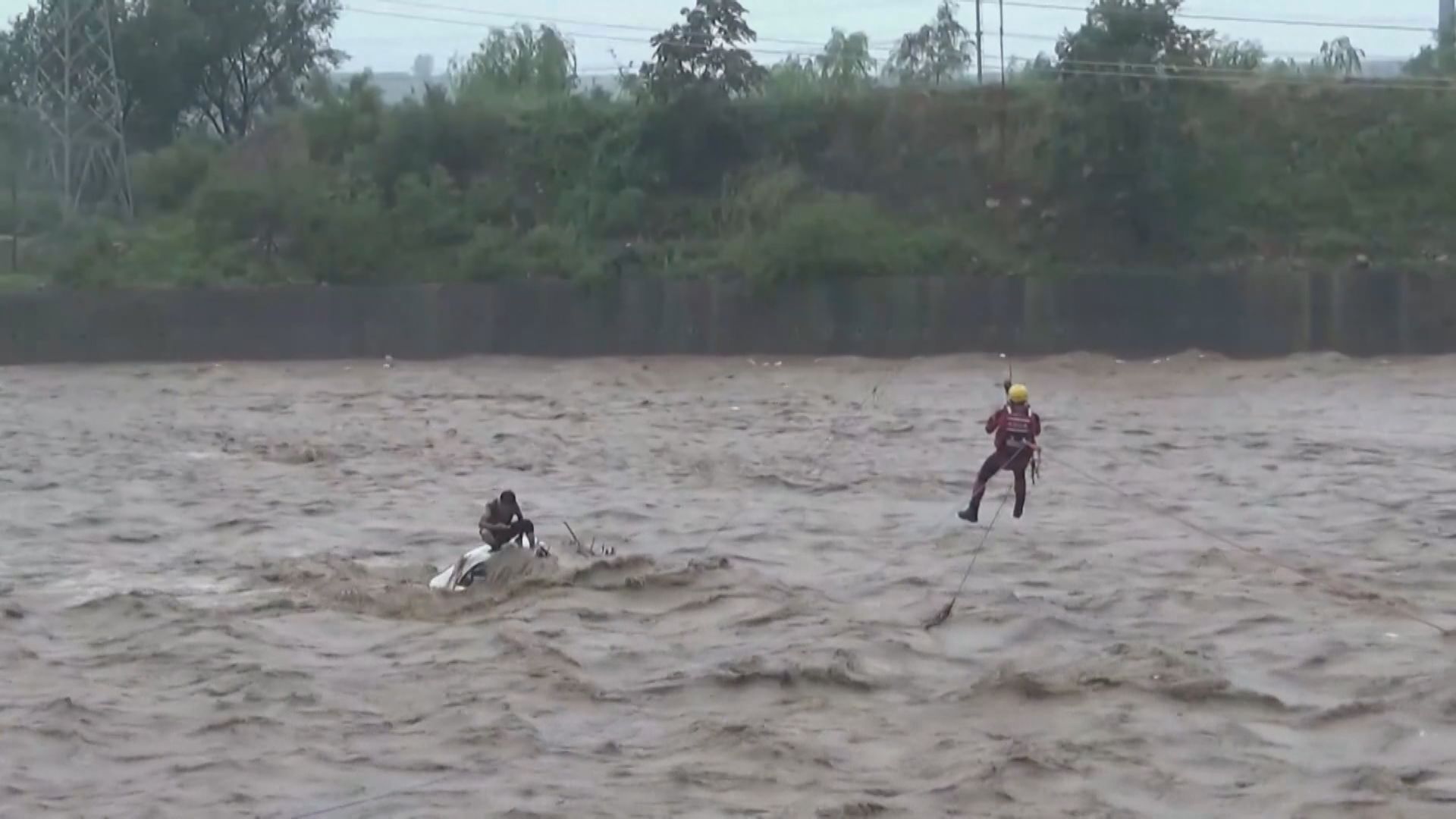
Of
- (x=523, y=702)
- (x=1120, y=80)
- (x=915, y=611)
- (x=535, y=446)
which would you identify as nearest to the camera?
(x=523, y=702)

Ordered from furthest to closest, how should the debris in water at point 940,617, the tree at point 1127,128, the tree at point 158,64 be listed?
the tree at point 158,64 < the tree at point 1127,128 < the debris in water at point 940,617

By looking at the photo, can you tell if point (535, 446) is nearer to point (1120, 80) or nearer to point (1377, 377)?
point (1377, 377)

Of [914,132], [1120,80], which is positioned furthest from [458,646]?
[914,132]

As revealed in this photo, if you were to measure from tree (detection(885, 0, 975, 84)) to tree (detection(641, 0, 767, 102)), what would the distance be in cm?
1343

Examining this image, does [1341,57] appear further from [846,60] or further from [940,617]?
[940,617]

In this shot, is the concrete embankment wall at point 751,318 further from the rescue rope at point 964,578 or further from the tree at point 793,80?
the rescue rope at point 964,578

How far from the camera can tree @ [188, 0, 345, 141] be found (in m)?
59.2

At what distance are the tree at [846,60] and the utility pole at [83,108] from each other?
19.4m

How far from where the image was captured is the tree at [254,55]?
59188mm

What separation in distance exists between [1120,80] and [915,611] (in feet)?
99.1

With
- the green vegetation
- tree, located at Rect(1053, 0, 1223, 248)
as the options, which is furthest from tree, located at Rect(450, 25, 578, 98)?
tree, located at Rect(1053, 0, 1223, 248)

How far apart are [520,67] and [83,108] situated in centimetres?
1569

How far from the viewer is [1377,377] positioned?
108 feet

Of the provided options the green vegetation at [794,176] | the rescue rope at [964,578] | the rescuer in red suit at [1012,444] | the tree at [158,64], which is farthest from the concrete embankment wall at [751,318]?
the rescuer in red suit at [1012,444]
